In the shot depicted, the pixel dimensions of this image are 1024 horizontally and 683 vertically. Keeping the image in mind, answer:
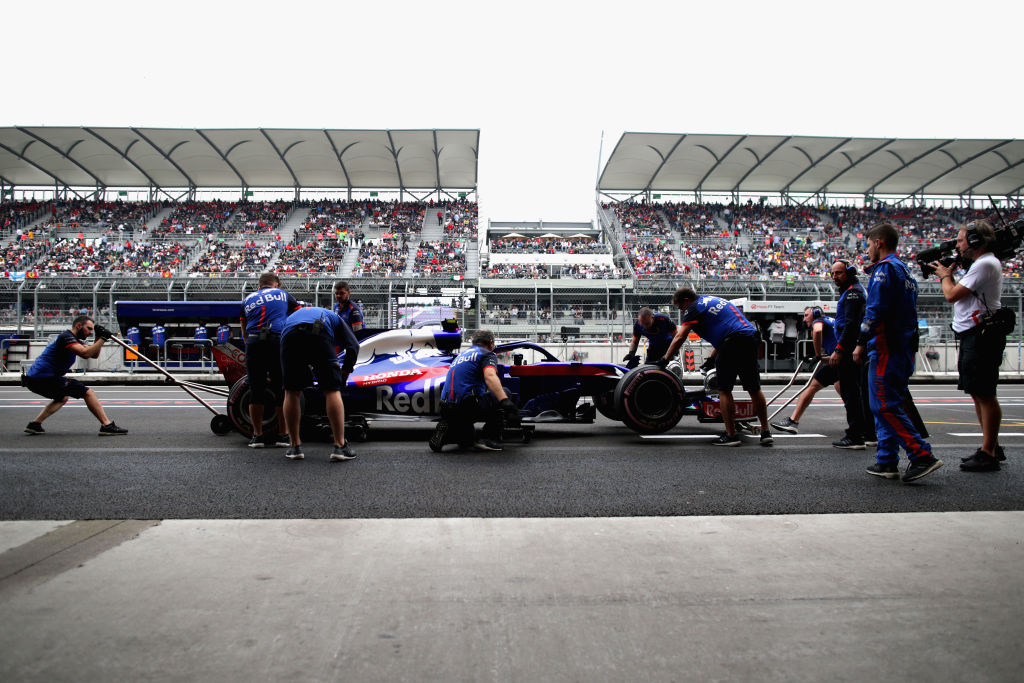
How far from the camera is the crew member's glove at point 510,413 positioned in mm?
5038

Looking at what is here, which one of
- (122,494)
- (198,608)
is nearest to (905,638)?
(198,608)

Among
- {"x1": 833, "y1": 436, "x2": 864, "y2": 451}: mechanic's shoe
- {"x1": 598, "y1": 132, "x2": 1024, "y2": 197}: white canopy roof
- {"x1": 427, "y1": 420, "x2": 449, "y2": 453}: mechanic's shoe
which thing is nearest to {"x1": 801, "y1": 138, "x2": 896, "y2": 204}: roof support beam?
{"x1": 598, "y1": 132, "x2": 1024, "y2": 197}: white canopy roof

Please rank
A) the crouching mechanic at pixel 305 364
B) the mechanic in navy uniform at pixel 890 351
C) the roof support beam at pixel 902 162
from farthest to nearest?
the roof support beam at pixel 902 162 → the crouching mechanic at pixel 305 364 → the mechanic in navy uniform at pixel 890 351

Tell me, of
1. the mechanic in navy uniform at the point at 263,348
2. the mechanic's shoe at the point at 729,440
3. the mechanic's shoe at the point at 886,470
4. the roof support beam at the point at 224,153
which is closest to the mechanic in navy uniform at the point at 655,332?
the mechanic's shoe at the point at 729,440

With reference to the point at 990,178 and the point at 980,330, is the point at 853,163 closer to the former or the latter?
the point at 990,178

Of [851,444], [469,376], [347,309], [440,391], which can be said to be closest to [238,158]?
[347,309]

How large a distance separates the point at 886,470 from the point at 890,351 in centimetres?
77

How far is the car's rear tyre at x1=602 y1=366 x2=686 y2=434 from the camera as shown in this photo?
598 cm

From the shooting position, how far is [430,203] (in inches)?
1606

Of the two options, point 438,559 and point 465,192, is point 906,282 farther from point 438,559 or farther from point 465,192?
point 465,192

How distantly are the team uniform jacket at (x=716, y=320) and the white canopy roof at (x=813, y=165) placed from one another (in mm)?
31439

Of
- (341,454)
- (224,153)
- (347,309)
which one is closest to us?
(341,454)

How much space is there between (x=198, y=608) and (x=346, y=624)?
493mm

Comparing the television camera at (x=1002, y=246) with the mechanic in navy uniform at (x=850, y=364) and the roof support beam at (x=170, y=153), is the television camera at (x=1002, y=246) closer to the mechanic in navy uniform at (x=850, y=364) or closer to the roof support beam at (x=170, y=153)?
the mechanic in navy uniform at (x=850, y=364)
